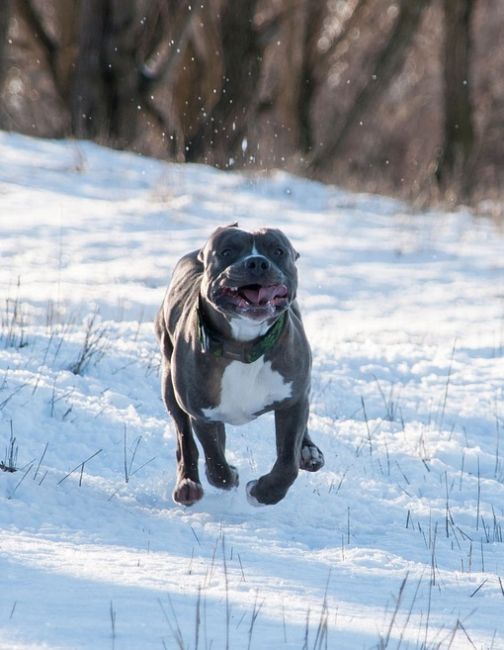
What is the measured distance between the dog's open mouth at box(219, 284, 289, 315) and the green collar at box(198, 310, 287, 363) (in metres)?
0.27

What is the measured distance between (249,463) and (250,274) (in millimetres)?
1748

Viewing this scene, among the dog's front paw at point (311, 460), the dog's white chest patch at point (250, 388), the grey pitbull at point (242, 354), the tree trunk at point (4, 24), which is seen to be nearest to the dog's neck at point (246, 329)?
the grey pitbull at point (242, 354)

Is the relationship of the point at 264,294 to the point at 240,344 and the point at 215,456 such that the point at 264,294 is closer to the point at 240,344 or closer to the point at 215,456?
the point at 240,344

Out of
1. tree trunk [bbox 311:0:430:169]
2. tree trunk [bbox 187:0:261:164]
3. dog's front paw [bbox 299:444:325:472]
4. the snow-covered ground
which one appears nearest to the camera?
the snow-covered ground

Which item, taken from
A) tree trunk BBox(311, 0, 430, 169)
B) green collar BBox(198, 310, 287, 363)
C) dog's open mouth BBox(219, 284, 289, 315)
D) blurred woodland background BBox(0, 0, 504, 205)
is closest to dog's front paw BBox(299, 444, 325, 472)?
green collar BBox(198, 310, 287, 363)

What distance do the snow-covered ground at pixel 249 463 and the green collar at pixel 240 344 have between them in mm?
691

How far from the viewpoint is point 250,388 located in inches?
197

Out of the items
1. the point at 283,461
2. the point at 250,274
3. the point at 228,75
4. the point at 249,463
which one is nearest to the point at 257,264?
the point at 250,274

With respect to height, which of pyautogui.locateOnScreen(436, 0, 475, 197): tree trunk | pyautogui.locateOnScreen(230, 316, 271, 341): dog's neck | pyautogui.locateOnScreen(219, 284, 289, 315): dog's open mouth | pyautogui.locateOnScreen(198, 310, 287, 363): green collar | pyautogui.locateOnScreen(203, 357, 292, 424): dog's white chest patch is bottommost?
pyautogui.locateOnScreen(436, 0, 475, 197): tree trunk

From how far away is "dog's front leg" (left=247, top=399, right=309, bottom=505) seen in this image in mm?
5152

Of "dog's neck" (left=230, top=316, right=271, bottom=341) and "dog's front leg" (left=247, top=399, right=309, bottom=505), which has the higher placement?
"dog's neck" (left=230, top=316, right=271, bottom=341)

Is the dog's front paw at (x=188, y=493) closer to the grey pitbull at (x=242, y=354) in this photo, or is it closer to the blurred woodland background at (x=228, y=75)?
the grey pitbull at (x=242, y=354)

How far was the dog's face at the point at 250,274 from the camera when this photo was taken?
4633 millimetres

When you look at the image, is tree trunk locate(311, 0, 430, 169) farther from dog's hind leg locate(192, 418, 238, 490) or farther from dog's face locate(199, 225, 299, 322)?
dog's face locate(199, 225, 299, 322)
